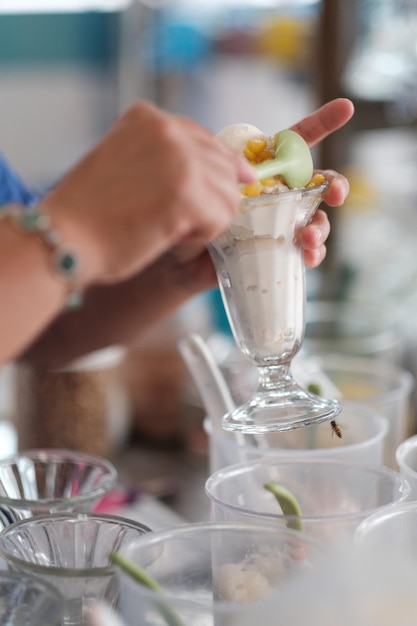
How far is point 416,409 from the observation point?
122cm

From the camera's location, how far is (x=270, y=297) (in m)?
0.64

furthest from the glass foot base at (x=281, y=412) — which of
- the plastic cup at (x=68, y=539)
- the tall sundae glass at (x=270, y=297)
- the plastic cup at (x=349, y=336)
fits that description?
the plastic cup at (x=349, y=336)

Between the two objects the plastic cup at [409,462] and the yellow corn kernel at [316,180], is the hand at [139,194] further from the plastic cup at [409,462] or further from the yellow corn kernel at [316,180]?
the plastic cup at [409,462]

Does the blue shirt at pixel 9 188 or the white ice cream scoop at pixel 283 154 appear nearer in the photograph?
the white ice cream scoop at pixel 283 154

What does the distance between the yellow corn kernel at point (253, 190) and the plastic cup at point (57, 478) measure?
23cm

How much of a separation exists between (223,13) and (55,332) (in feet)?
6.70

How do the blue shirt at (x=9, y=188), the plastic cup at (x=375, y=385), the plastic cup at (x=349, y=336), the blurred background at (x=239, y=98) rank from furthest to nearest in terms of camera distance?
the blurred background at (x=239, y=98)
the plastic cup at (x=349, y=336)
the blue shirt at (x=9, y=188)
the plastic cup at (x=375, y=385)

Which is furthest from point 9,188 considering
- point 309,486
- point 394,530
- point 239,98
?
point 239,98

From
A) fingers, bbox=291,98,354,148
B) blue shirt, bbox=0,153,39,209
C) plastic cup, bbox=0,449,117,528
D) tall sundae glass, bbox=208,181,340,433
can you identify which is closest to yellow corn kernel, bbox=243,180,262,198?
tall sundae glass, bbox=208,181,340,433

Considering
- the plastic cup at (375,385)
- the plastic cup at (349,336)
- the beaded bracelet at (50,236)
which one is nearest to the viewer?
the beaded bracelet at (50,236)

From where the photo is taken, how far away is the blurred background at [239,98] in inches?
52.3

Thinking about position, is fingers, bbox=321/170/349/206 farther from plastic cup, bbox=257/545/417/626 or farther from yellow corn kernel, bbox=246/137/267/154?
plastic cup, bbox=257/545/417/626

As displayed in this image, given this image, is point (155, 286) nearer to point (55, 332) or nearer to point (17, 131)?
point (55, 332)

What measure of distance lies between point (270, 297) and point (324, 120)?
15cm
